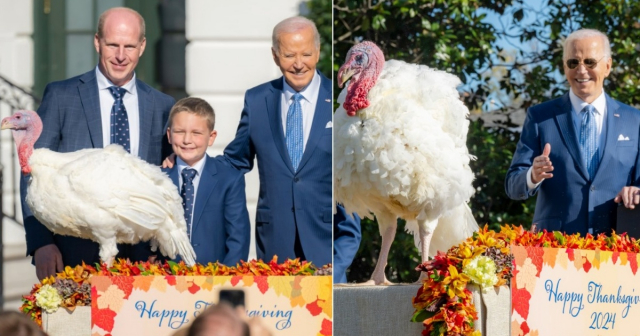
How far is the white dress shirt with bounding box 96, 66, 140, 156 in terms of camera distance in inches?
182

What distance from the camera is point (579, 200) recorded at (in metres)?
5.76

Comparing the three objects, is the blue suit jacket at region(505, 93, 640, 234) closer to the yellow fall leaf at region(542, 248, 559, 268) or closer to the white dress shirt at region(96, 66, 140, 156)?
the yellow fall leaf at region(542, 248, 559, 268)

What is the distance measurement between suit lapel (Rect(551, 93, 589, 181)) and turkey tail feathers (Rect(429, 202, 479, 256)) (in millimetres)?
670

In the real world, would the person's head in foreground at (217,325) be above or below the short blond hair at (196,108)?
below

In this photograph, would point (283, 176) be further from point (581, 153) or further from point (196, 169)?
point (581, 153)

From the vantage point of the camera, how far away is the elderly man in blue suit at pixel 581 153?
5738 millimetres

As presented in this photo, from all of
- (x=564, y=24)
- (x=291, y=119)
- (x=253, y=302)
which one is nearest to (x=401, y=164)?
(x=291, y=119)

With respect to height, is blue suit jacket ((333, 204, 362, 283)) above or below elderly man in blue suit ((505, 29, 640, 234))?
below

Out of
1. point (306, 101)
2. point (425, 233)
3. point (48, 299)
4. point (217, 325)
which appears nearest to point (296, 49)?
point (306, 101)

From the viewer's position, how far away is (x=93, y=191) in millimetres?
4465

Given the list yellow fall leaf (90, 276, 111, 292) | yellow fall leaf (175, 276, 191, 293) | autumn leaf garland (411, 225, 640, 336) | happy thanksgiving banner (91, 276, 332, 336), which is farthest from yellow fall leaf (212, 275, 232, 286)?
autumn leaf garland (411, 225, 640, 336)

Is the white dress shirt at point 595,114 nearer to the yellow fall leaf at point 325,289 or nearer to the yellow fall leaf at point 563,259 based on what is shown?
the yellow fall leaf at point 563,259

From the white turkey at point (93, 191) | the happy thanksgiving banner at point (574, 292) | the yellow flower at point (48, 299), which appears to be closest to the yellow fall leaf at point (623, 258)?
the happy thanksgiving banner at point (574, 292)

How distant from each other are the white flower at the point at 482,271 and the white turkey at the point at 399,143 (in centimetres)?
74
